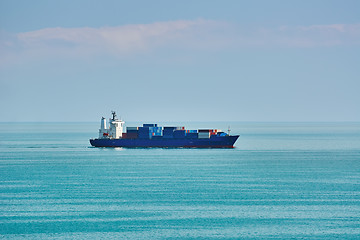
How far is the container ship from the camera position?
4803 inches

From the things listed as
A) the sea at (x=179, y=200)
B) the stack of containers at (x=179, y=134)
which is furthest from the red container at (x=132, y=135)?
the sea at (x=179, y=200)

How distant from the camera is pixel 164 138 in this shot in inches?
4811

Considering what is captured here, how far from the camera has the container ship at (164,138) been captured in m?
122

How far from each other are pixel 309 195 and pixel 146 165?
120 feet

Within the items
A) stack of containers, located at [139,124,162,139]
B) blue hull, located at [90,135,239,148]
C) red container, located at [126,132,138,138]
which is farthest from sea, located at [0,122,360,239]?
red container, located at [126,132,138,138]

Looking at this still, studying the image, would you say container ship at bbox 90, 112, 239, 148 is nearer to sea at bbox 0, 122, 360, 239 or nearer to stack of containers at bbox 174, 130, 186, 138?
stack of containers at bbox 174, 130, 186, 138

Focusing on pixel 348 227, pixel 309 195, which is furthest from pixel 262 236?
pixel 309 195

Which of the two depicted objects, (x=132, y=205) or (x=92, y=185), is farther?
(x=92, y=185)

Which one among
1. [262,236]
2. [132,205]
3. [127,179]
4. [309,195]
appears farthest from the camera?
[127,179]

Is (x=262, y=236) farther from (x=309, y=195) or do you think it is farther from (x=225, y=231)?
(x=309, y=195)

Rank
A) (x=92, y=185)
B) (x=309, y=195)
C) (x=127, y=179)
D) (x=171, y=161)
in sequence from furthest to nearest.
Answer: (x=171, y=161)
(x=127, y=179)
(x=92, y=185)
(x=309, y=195)

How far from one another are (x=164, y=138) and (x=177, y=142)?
264cm

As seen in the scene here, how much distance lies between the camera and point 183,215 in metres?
46.8

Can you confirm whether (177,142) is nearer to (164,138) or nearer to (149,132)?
(164,138)
